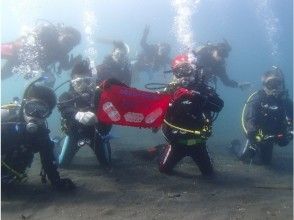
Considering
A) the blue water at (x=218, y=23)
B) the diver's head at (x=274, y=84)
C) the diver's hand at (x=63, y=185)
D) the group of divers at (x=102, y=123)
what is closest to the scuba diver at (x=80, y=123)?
the group of divers at (x=102, y=123)

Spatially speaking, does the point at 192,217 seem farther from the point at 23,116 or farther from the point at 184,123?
the point at 23,116

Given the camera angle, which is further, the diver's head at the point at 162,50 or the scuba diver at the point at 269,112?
the diver's head at the point at 162,50

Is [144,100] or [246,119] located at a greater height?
[144,100]

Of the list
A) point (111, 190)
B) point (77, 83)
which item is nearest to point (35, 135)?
point (111, 190)

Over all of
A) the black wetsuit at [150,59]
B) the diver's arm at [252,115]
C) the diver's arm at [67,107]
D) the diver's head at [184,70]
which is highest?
the diver's head at [184,70]

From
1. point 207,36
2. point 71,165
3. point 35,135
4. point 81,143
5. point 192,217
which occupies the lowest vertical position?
point 207,36

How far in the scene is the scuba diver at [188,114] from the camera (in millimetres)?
6922

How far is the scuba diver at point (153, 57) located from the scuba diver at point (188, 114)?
8.30 metres

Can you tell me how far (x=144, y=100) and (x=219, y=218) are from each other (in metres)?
2.38

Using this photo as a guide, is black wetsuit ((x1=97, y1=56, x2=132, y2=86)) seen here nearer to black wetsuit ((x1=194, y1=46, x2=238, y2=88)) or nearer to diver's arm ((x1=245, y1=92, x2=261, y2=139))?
black wetsuit ((x1=194, y1=46, x2=238, y2=88))

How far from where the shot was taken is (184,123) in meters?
7.14

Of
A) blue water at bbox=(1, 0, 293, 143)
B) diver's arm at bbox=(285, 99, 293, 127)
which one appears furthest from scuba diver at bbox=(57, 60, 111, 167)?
blue water at bbox=(1, 0, 293, 143)

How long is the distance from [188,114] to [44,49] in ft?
21.9

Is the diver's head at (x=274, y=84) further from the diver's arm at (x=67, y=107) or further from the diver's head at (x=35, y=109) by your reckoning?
the diver's head at (x=35, y=109)
